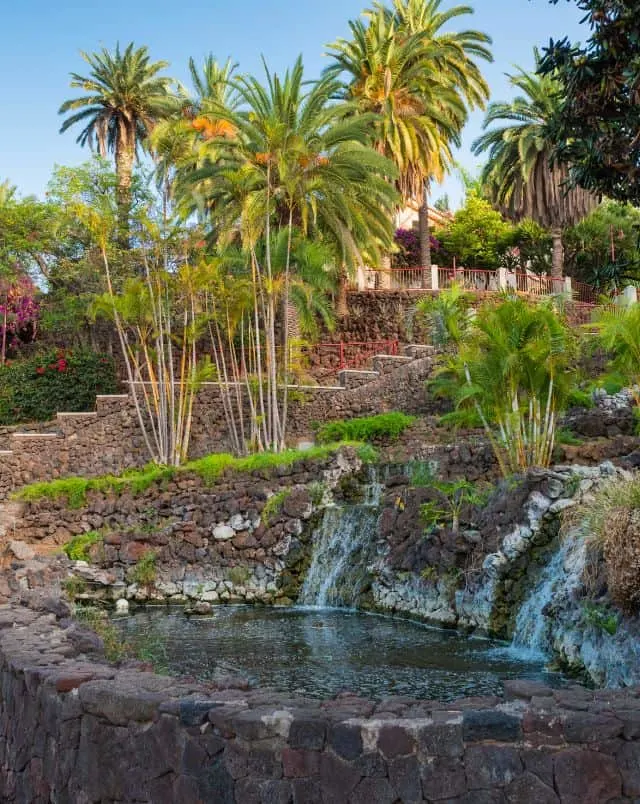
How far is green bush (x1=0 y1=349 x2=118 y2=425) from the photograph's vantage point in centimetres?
2845

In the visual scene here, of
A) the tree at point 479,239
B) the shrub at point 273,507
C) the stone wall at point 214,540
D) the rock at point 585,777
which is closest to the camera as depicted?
the rock at point 585,777

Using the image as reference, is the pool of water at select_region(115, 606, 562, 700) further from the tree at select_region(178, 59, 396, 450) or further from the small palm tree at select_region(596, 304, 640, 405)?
the tree at select_region(178, 59, 396, 450)

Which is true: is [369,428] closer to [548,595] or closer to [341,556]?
[341,556]

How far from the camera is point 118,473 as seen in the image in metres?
24.8

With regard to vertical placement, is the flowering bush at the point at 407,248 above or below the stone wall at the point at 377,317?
above

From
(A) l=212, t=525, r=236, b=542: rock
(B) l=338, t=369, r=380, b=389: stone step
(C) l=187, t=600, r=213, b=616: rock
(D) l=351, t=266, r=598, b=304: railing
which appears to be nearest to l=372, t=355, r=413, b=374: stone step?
(B) l=338, t=369, r=380, b=389: stone step

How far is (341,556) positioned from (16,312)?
20713mm

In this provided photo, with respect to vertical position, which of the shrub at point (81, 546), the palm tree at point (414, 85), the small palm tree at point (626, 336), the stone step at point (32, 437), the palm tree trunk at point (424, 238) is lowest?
the shrub at point (81, 546)

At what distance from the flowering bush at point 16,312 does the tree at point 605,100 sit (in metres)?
27.2

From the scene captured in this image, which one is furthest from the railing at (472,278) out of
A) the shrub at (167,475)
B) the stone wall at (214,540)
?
the stone wall at (214,540)

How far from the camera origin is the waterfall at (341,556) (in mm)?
15109

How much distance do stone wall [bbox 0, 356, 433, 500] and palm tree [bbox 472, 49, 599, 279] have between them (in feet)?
37.5

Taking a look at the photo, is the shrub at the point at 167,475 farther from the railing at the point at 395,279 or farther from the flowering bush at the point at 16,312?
the railing at the point at 395,279

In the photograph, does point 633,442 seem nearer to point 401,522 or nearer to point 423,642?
point 401,522
